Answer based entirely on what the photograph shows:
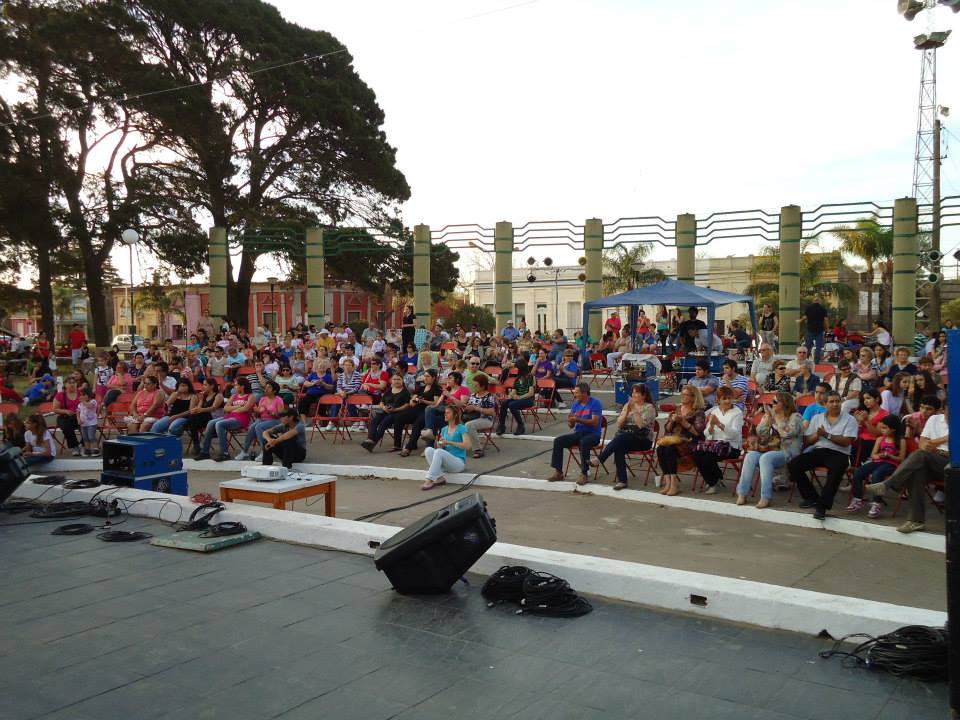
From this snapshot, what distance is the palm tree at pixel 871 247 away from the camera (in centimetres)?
3028

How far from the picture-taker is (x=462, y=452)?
35.6 ft

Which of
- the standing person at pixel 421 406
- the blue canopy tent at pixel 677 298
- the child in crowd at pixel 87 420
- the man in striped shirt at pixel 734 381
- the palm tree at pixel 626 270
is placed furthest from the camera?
the palm tree at pixel 626 270

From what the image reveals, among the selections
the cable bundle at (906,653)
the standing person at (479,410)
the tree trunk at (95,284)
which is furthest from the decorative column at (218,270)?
the cable bundle at (906,653)

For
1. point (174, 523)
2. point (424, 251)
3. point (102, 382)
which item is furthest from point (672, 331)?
point (174, 523)

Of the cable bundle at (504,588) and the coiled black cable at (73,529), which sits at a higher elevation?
the cable bundle at (504,588)

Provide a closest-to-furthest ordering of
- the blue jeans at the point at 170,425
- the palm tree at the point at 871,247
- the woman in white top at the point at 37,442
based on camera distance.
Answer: the woman in white top at the point at 37,442 → the blue jeans at the point at 170,425 → the palm tree at the point at 871,247

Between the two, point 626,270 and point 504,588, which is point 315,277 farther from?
point 504,588

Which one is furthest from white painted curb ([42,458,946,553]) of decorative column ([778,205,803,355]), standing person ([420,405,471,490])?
decorative column ([778,205,803,355])

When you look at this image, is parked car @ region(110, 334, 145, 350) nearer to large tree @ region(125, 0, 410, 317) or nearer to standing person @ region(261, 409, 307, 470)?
large tree @ region(125, 0, 410, 317)

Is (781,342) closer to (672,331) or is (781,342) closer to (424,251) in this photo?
(672,331)

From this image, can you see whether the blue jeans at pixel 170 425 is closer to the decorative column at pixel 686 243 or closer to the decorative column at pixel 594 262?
the decorative column at pixel 594 262

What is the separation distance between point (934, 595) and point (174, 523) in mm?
6471

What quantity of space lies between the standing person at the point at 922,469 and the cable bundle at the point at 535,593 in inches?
151

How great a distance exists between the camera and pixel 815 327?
1766 cm
